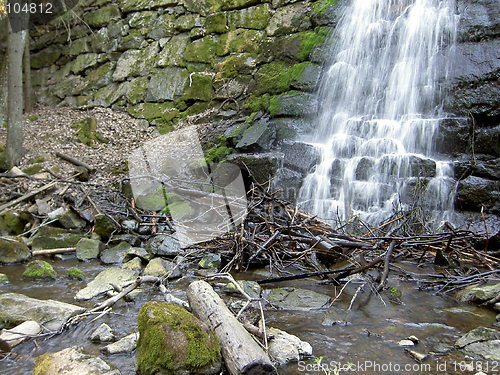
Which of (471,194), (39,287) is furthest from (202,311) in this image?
(471,194)

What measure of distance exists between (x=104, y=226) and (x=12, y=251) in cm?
144

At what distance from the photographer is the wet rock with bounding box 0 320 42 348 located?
310 cm

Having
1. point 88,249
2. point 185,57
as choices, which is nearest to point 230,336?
point 88,249

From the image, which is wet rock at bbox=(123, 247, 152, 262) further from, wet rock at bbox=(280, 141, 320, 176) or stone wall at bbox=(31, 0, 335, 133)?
stone wall at bbox=(31, 0, 335, 133)

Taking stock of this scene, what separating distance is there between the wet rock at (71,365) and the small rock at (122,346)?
285 millimetres

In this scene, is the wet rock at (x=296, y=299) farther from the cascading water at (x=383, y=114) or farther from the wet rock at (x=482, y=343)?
the cascading water at (x=383, y=114)

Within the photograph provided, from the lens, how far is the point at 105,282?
4676 mm

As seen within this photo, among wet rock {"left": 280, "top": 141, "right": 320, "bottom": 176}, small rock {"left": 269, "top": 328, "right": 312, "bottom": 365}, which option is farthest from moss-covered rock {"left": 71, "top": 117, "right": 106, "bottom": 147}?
small rock {"left": 269, "top": 328, "right": 312, "bottom": 365}

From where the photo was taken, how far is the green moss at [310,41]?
10758mm

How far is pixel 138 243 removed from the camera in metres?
6.70

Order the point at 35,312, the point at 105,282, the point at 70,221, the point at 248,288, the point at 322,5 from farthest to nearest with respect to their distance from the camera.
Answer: the point at 322,5 < the point at 70,221 < the point at 105,282 < the point at 248,288 < the point at 35,312

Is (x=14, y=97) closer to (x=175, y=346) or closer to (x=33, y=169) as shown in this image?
(x=33, y=169)

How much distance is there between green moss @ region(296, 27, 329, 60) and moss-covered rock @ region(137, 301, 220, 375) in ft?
31.1

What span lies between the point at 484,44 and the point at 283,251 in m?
6.66
